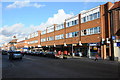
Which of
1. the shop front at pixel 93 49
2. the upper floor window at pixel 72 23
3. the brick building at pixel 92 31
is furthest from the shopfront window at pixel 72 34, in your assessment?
the shop front at pixel 93 49

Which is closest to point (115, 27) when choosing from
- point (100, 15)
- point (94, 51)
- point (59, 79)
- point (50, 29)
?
point (100, 15)

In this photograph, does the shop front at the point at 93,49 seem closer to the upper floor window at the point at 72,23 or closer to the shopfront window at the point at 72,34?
the shopfront window at the point at 72,34

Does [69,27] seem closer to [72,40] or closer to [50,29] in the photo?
[72,40]

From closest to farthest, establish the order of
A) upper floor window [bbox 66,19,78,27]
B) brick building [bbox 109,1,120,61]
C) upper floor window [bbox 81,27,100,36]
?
brick building [bbox 109,1,120,61]
upper floor window [bbox 81,27,100,36]
upper floor window [bbox 66,19,78,27]

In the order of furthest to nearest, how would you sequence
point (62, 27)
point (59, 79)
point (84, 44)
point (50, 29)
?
point (50, 29), point (62, 27), point (84, 44), point (59, 79)

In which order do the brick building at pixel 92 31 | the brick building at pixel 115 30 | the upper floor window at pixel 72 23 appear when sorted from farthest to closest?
the upper floor window at pixel 72 23 < the brick building at pixel 92 31 < the brick building at pixel 115 30

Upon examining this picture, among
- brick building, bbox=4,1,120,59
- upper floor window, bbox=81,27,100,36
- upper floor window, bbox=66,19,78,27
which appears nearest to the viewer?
brick building, bbox=4,1,120,59

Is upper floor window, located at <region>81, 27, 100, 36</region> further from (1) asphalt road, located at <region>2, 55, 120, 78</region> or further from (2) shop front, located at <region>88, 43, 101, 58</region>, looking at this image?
(1) asphalt road, located at <region>2, 55, 120, 78</region>

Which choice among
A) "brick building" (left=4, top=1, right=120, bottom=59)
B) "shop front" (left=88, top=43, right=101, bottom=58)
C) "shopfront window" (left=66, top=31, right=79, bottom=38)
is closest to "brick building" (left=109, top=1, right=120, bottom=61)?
"brick building" (left=4, top=1, right=120, bottom=59)

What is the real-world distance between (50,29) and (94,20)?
26.8 meters

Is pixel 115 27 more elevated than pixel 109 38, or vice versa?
pixel 115 27

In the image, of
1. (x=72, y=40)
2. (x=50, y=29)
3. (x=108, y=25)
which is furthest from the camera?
(x=50, y=29)

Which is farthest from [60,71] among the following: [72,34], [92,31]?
[72,34]

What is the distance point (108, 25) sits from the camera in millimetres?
30359
